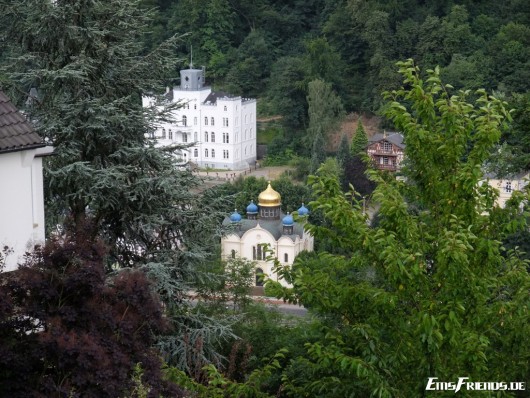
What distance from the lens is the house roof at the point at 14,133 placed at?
7.23 metres

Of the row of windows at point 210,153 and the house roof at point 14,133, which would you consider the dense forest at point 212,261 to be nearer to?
the house roof at point 14,133

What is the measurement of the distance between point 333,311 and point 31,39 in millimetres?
5143

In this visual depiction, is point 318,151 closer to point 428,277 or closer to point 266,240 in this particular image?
point 266,240

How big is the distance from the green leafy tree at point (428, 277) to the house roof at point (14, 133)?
6.60ft

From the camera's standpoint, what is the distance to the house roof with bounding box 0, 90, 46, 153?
7.23 meters

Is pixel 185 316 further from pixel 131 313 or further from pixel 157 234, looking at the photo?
pixel 131 313

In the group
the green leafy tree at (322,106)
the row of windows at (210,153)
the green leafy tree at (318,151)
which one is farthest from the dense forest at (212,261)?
the row of windows at (210,153)

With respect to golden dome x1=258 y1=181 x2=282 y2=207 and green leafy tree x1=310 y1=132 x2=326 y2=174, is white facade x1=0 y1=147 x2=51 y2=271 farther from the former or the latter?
green leafy tree x1=310 y1=132 x2=326 y2=174

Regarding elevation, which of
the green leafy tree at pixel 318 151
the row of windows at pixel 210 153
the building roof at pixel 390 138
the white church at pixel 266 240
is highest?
the building roof at pixel 390 138

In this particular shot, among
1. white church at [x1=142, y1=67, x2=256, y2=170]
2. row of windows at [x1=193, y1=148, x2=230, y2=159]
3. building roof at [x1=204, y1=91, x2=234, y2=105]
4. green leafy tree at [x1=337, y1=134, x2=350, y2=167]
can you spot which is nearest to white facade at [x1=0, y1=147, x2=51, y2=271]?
green leafy tree at [x1=337, y1=134, x2=350, y2=167]

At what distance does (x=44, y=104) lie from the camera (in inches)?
425

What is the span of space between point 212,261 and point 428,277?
6.26m

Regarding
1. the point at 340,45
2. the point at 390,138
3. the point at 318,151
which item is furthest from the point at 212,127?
the point at 390,138

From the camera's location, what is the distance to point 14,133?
289 inches
